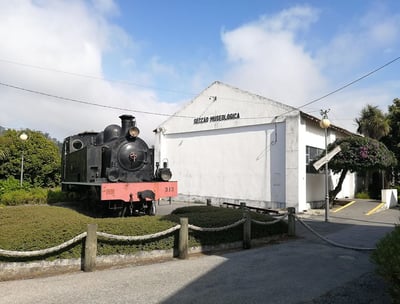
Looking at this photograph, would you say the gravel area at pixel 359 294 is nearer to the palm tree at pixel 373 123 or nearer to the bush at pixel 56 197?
the bush at pixel 56 197

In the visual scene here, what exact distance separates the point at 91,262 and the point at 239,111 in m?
14.8

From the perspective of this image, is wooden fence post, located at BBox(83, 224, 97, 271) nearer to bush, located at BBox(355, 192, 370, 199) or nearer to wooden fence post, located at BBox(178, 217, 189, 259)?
wooden fence post, located at BBox(178, 217, 189, 259)

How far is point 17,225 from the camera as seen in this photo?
7.12m

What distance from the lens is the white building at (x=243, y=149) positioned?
58.2 ft

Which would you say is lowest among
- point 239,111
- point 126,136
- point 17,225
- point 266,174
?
point 17,225

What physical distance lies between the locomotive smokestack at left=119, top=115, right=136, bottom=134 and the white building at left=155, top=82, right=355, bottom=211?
819 centimetres

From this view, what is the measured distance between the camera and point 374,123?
84.0 ft

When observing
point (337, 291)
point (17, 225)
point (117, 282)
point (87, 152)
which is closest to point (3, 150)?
point (87, 152)

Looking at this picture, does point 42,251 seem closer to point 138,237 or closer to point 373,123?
point 138,237

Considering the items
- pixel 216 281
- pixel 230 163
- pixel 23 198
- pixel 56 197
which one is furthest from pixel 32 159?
pixel 216 281

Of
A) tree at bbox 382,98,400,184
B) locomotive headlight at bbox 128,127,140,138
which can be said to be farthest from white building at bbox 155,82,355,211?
locomotive headlight at bbox 128,127,140,138

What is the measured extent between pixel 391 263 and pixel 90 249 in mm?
5005

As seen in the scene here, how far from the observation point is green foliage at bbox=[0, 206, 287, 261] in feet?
21.8

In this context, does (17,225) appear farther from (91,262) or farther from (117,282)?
(117,282)
